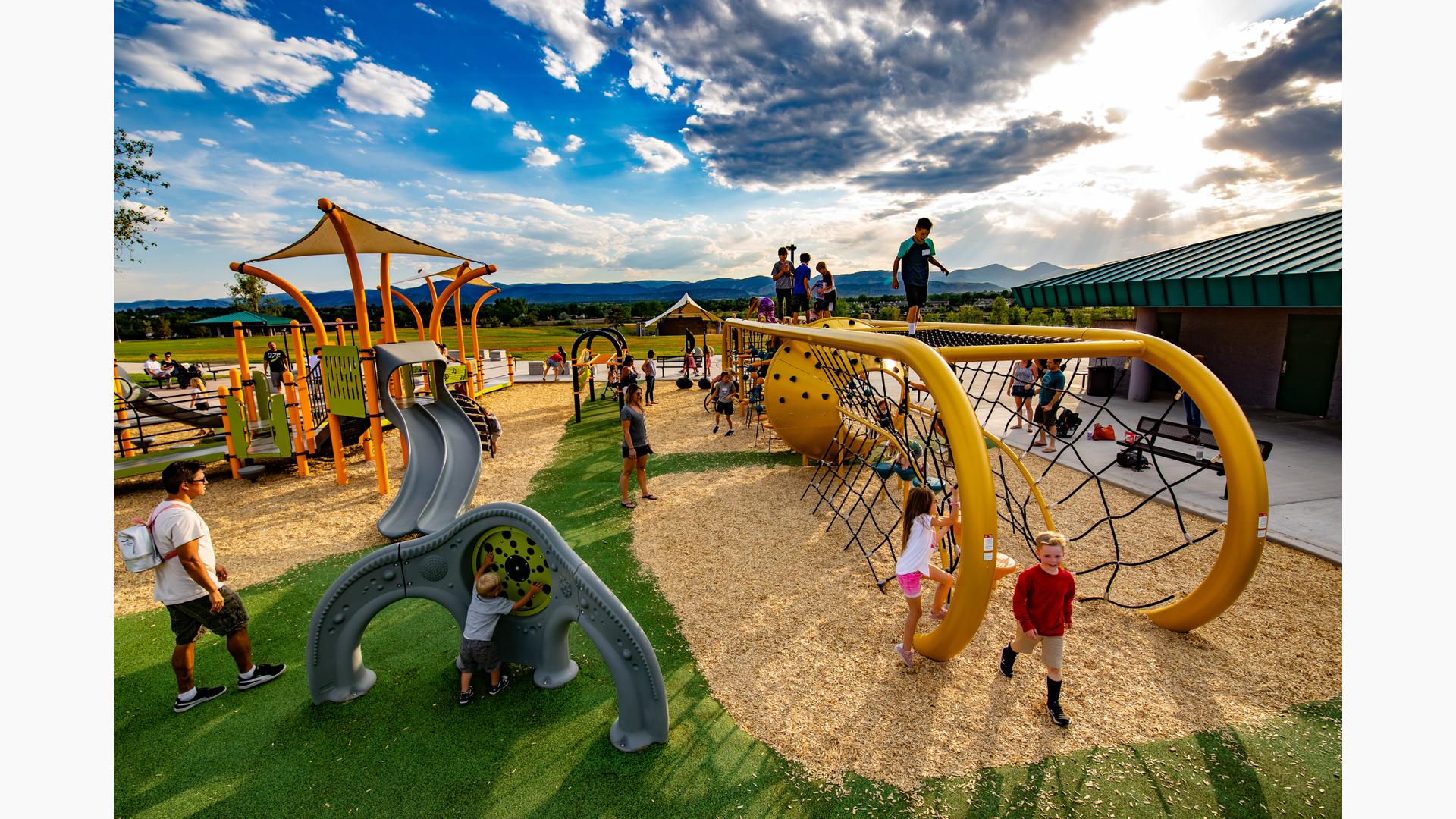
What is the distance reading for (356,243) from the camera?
400 inches

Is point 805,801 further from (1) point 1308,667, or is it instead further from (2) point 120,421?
(2) point 120,421

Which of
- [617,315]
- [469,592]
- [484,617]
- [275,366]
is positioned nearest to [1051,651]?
[484,617]

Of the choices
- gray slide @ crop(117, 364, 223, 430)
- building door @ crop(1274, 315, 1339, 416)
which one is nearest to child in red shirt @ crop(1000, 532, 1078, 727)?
building door @ crop(1274, 315, 1339, 416)

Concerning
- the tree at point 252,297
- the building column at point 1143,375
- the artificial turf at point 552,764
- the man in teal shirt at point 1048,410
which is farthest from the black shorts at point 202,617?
the tree at point 252,297

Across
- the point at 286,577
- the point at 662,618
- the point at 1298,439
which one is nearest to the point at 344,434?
the point at 286,577

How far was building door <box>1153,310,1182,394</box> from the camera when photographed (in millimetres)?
15781

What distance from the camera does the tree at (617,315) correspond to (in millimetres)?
82425

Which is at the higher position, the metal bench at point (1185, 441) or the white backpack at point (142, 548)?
the metal bench at point (1185, 441)

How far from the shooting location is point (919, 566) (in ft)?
14.4

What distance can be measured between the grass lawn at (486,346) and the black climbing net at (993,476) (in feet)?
82.8

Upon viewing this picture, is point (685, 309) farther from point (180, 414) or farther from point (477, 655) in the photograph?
point (477, 655)

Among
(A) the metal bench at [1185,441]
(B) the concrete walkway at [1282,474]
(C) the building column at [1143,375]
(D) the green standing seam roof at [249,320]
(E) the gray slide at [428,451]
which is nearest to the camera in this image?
(A) the metal bench at [1185,441]

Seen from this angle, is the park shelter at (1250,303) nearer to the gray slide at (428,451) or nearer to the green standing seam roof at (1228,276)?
the green standing seam roof at (1228,276)

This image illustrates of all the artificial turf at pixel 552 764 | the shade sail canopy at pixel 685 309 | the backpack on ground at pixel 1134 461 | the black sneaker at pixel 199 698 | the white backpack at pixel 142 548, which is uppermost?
the shade sail canopy at pixel 685 309
